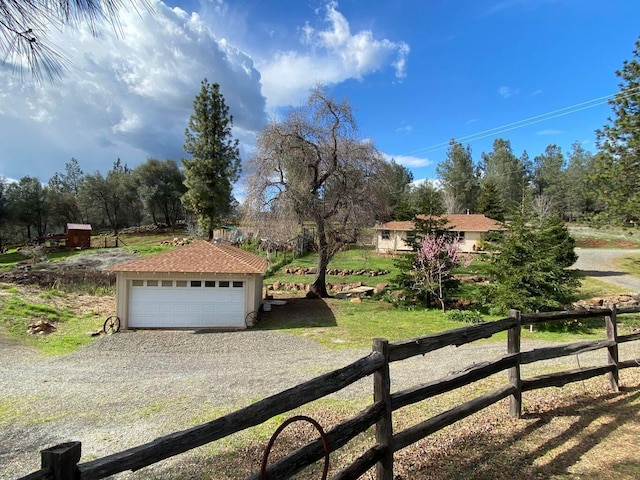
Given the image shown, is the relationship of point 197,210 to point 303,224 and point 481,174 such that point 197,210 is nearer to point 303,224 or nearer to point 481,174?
point 303,224

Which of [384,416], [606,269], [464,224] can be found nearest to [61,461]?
[384,416]

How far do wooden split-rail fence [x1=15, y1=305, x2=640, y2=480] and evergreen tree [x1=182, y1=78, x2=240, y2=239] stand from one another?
1252 inches

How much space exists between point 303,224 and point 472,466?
14838mm

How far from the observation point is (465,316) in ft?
45.8

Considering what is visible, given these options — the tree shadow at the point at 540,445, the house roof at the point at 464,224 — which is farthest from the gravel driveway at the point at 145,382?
the house roof at the point at 464,224

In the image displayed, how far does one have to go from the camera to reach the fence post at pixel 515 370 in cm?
399

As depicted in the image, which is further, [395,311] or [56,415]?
[395,311]

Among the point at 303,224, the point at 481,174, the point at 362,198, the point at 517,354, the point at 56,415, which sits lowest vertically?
the point at 56,415

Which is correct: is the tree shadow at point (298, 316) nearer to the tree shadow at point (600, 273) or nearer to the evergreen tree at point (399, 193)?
the evergreen tree at point (399, 193)

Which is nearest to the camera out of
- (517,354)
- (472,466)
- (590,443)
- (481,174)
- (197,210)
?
(472,466)

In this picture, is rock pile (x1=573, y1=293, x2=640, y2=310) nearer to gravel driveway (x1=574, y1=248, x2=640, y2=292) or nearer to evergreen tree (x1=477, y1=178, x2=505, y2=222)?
gravel driveway (x1=574, y1=248, x2=640, y2=292)

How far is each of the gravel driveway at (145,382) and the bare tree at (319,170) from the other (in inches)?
270

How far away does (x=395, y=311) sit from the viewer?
16094mm

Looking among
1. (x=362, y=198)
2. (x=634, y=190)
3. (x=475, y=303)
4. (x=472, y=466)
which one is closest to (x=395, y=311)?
(x=475, y=303)
